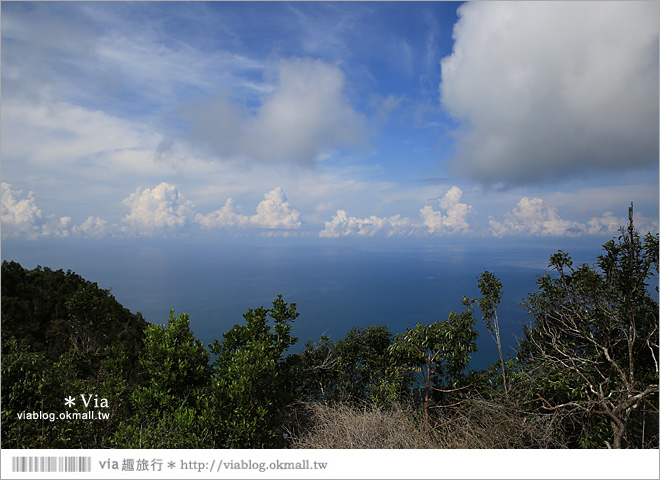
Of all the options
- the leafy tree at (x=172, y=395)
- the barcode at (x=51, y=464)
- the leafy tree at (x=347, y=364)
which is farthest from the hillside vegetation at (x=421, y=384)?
the leafy tree at (x=347, y=364)

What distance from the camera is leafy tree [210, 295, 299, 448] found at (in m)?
3.24

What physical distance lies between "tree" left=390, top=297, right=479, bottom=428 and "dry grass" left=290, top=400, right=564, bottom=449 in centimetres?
52

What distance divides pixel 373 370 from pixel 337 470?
2.92 m

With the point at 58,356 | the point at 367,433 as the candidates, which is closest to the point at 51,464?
the point at 367,433

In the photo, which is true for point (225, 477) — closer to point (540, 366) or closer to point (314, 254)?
point (540, 366)

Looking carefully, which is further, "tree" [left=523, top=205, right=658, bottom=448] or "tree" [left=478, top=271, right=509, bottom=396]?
"tree" [left=478, top=271, right=509, bottom=396]

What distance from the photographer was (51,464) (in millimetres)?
2584

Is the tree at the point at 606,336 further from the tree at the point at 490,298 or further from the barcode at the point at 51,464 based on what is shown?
the barcode at the point at 51,464

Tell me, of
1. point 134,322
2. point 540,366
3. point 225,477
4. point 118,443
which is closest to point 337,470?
point 225,477

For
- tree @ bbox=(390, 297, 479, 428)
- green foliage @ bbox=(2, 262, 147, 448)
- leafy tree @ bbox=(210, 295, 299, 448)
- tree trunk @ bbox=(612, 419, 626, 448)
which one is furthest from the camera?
tree @ bbox=(390, 297, 479, 428)

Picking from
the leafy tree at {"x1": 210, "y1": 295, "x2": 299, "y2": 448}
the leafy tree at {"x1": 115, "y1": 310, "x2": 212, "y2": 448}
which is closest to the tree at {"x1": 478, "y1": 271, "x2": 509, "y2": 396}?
the leafy tree at {"x1": 210, "y1": 295, "x2": 299, "y2": 448}

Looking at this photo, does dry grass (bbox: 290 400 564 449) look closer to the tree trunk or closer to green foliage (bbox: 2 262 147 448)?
the tree trunk

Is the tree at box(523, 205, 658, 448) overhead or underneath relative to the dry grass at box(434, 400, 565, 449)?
overhead

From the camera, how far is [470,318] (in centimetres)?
426
